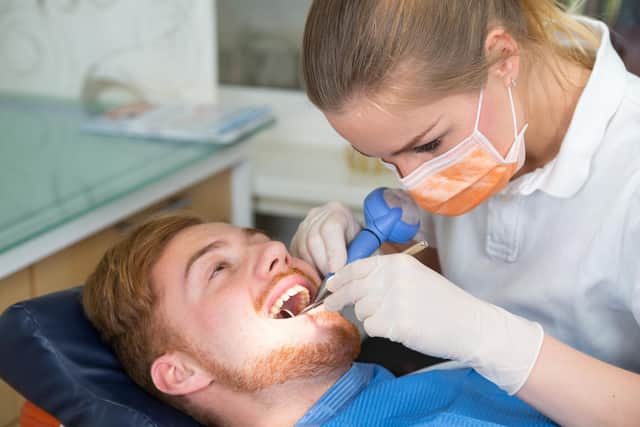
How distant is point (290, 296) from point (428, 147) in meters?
0.40

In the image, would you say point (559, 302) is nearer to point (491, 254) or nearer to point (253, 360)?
point (491, 254)

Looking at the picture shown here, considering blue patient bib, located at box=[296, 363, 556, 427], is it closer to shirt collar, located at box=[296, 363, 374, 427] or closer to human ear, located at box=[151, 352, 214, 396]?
shirt collar, located at box=[296, 363, 374, 427]

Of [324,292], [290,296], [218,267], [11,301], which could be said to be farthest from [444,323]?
[11,301]

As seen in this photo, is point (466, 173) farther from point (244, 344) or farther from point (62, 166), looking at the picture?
point (62, 166)

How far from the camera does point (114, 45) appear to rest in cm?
264

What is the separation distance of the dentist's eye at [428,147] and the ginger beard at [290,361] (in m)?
0.35

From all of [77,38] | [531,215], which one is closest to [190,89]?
[77,38]

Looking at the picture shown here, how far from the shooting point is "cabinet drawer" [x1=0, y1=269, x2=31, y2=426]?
5.50ft

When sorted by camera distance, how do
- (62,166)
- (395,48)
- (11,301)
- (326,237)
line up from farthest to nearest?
(62,166) → (11,301) → (326,237) → (395,48)

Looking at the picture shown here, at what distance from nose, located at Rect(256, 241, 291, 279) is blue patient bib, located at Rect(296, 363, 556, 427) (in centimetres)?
24

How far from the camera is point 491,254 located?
1.58m

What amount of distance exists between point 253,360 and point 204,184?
107 cm

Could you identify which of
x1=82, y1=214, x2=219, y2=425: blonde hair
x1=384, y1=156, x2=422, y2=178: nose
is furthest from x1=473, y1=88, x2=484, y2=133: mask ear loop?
x1=82, y1=214, x2=219, y2=425: blonde hair

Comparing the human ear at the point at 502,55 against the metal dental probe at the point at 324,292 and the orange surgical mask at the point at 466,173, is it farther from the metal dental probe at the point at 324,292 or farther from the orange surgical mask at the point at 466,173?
the metal dental probe at the point at 324,292
